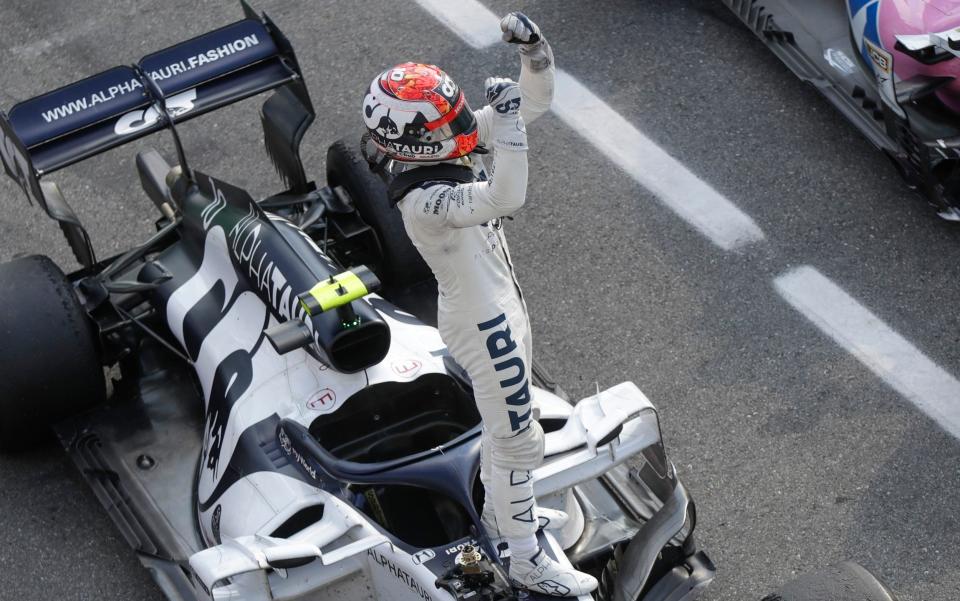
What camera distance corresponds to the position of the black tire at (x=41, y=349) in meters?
5.82

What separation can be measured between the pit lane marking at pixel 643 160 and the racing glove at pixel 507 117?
350 centimetres

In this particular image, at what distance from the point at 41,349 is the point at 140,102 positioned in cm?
117

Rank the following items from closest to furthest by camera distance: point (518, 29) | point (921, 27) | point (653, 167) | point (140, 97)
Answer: point (518, 29), point (140, 97), point (921, 27), point (653, 167)

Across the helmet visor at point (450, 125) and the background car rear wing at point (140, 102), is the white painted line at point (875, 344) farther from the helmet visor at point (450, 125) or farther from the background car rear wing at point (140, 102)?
the helmet visor at point (450, 125)

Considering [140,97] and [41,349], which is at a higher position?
[140,97]

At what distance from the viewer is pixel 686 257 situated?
23.5 ft

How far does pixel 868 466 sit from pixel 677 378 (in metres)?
0.96

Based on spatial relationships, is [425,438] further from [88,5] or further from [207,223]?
[88,5]

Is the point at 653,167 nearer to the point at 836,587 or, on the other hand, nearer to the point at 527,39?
the point at 836,587

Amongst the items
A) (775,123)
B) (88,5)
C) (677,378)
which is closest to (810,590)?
Answer: (677,378)

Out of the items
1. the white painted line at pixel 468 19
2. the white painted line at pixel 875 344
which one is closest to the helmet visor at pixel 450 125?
the white painted line at pixel 875 344

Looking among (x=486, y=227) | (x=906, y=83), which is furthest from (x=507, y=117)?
(x=906, y=83)

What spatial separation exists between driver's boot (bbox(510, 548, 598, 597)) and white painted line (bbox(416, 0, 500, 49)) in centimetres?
483

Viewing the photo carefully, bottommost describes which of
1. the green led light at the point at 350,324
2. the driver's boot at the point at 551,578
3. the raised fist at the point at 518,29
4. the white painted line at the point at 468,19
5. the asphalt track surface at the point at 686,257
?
the asphalt track surface at the point at 686,257
